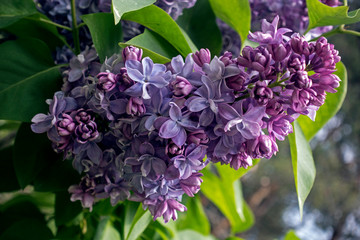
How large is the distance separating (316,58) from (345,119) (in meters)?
2.03

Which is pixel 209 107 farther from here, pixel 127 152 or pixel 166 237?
pixel 166 237

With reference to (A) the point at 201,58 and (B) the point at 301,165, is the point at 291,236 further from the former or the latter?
(A) the point at 201,58

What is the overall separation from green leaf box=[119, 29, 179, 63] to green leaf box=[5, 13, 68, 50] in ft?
0.34

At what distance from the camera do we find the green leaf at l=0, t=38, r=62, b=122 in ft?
1.09

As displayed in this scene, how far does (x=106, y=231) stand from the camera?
1.38 feet

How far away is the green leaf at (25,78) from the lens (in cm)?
33

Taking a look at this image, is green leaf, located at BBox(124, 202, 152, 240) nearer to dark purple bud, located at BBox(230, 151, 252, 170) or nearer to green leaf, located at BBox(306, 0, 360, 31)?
dark purple bud, located at BBox(230, 151, 252, 170)

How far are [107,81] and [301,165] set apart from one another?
183 mm

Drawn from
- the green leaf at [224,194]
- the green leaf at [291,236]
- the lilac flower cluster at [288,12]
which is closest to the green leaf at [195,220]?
the green leaf at [224,194]

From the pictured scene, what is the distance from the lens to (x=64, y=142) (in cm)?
29

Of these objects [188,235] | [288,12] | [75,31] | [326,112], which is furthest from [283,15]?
[188,235]

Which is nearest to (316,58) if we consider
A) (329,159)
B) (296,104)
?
(296,104)

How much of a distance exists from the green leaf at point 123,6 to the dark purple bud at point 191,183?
0.38 feet

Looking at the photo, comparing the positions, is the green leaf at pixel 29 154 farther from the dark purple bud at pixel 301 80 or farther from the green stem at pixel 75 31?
the dark purple bud at pixel 301 80
